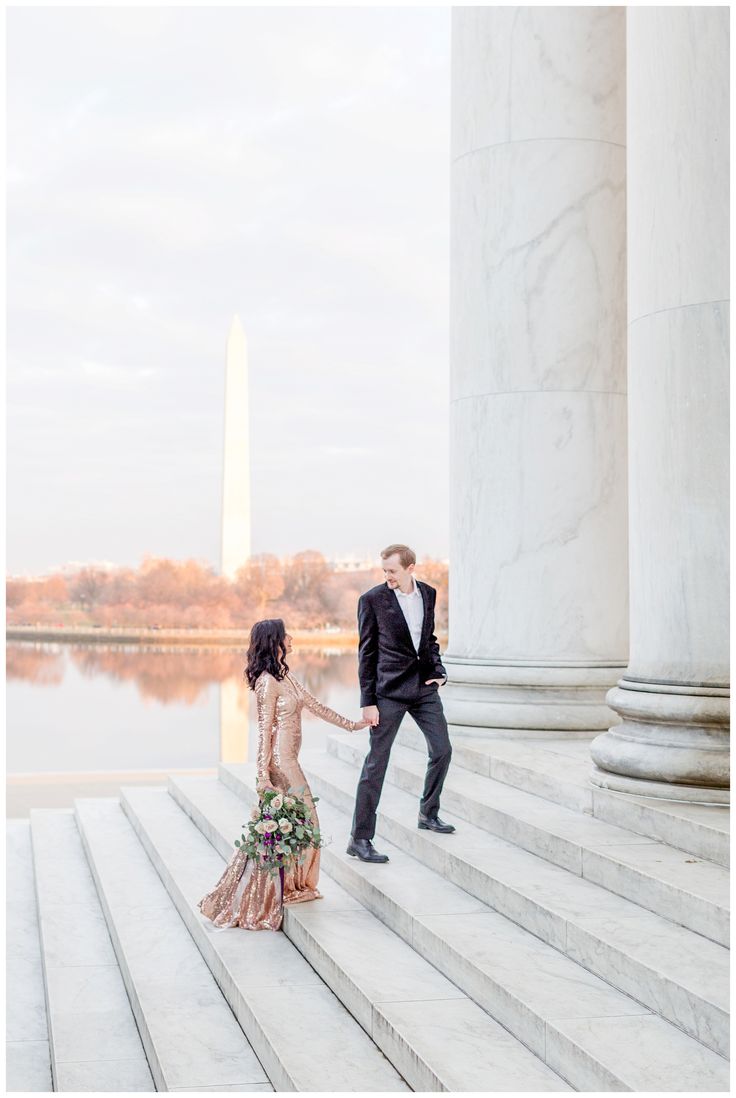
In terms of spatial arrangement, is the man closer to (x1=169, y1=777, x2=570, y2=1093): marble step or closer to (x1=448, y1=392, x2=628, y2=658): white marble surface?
(x1=169, y1=777, x2=570, y2=1093): marble step

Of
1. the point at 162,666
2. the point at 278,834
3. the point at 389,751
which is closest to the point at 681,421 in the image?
the point at 389,751

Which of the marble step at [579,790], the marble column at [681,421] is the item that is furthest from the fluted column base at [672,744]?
the marble step at [579,790]

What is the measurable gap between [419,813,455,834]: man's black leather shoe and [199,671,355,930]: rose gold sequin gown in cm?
192

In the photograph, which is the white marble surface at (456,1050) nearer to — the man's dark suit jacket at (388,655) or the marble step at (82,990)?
the marble step at (82,990)

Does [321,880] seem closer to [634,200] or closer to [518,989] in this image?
[518,989]

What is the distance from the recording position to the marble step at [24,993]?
13883 mm

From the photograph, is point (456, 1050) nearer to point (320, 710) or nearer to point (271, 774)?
point (271, 774)

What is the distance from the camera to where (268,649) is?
16.3 metres

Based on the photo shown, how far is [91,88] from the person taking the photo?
3393 inches

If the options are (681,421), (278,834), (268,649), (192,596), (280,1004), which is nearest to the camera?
(280,1004)

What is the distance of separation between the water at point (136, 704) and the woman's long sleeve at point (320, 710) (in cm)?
3145

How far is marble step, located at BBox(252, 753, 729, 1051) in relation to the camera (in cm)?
1074

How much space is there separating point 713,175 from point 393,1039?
11678 mm

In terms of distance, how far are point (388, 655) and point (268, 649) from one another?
1940 millimetres
